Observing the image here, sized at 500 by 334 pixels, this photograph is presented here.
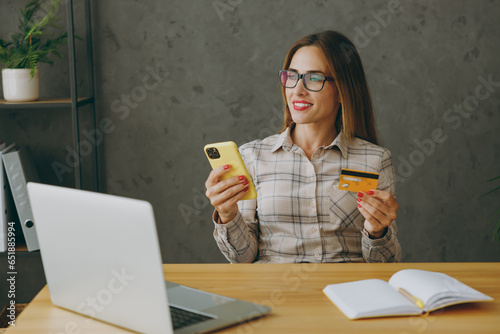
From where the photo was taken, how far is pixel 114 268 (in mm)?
992

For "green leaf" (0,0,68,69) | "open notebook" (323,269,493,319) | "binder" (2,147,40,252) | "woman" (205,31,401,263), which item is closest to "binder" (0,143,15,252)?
"binder" (2,147,40,252)

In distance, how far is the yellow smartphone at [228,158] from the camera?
1463mm

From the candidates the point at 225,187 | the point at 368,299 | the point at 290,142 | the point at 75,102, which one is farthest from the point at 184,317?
the point at 75,102

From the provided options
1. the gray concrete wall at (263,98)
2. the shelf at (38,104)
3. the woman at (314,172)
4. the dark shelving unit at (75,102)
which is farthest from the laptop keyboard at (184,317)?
the gray concrete wall at (263,98)

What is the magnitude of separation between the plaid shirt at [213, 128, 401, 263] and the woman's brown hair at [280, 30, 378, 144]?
65mm

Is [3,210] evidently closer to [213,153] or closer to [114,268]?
[213,153]

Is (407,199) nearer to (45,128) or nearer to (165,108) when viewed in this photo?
(165,108)

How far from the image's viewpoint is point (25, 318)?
1.12 metres

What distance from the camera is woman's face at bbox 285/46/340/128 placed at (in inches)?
68.3

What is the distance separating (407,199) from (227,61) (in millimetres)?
1017

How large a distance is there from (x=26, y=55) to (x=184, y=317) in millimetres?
1587

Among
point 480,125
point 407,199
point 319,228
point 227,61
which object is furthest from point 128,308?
point 480,125

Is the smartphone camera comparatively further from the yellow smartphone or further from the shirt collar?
the shirt collar

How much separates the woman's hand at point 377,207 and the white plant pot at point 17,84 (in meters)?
1.47
